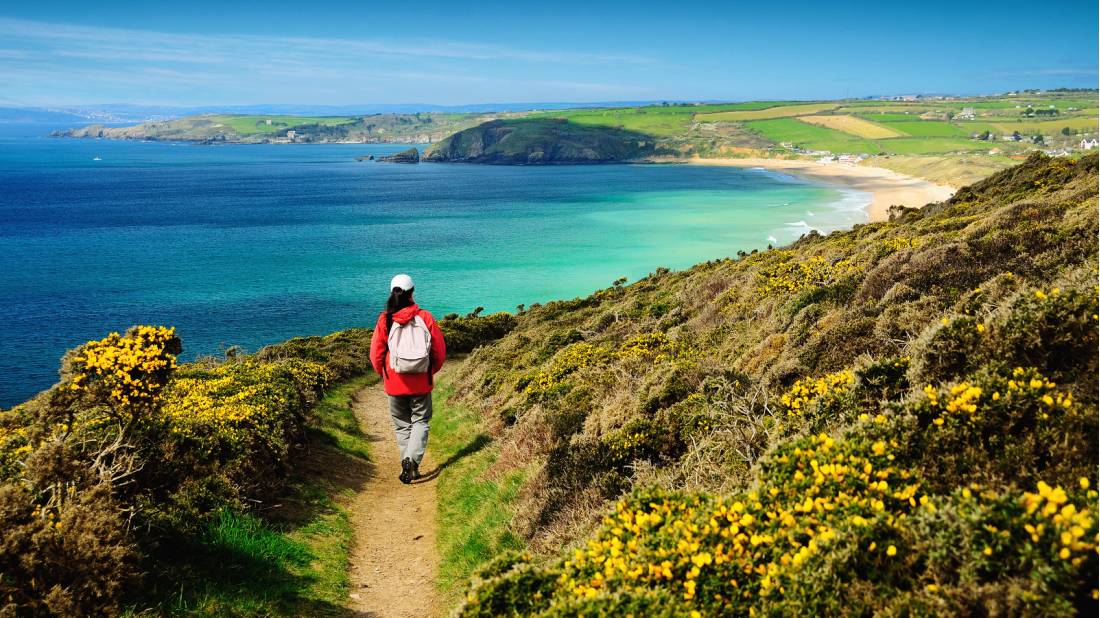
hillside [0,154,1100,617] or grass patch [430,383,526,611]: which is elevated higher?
hillside [0,154,1100,617]

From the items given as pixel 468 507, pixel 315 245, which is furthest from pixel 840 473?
pixel 315 245

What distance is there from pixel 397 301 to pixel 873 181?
136m

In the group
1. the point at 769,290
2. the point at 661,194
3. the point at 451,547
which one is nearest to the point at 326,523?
the point at 451,547

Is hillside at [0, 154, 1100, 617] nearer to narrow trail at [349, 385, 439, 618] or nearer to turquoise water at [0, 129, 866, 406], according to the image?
narrow trail at [349, 385, 439, 618]

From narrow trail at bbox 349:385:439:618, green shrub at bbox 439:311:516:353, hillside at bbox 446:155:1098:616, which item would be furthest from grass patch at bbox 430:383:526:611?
green shrub at bbox 439:311:516:353

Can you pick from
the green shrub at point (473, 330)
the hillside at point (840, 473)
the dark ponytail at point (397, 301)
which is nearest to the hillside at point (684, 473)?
the hillside at point (840, 473)

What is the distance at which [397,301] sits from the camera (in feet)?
30.6

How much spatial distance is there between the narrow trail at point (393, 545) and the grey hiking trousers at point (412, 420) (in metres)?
0.56

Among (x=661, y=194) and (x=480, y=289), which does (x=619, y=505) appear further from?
(x=661, y=194)

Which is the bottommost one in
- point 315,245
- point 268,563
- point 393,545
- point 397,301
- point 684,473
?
point 315,245

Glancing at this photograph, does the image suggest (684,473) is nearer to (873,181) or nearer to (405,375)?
(405,375)

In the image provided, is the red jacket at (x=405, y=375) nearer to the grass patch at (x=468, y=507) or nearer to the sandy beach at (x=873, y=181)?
the grass patch at (x=468, y=507)

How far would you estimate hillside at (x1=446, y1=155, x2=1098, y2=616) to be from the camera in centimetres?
336

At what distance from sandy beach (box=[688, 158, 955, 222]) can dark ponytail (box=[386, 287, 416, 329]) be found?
6435 cm
